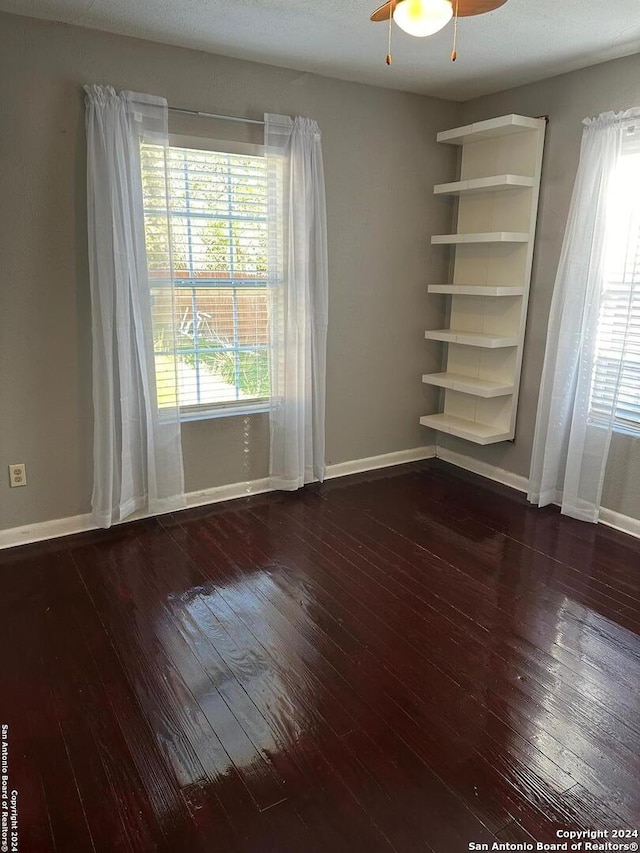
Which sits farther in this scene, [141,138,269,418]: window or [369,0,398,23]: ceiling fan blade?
[141,138,269,418]: window

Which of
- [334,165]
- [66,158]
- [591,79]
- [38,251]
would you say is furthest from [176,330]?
[591,79]

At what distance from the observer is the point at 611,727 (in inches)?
76.8

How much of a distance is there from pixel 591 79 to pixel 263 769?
368 cm

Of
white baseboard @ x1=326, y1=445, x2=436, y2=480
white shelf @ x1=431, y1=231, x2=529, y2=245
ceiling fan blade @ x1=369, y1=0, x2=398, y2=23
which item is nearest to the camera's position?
ceiling fan blade @ x1=369, y1=0, x2=398, y2=23

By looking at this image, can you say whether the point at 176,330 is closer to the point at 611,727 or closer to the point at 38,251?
the point at 38,251

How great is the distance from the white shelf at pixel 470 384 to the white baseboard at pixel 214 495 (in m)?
0.60

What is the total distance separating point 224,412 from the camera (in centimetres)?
357

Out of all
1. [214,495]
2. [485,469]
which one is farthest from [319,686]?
[485,469]

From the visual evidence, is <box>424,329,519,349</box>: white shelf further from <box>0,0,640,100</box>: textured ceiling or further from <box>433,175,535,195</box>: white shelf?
<box>0,0,640,100</box>: textured ceiling

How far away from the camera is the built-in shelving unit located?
3.62m

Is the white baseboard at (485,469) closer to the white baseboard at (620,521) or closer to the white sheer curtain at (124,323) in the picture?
the white baseboard at (620,521)

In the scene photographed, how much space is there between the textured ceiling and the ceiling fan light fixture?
3.29 feet

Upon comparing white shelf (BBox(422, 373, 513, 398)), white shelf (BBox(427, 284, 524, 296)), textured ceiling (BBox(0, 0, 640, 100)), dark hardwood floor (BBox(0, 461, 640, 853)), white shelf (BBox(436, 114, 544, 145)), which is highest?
textured ceiling (BBox(0, 0, 640, 100))

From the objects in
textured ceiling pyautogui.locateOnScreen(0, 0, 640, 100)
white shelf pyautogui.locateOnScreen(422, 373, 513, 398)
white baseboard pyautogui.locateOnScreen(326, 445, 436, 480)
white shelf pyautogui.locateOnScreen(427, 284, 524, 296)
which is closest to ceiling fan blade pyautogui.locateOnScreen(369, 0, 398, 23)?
textured ceiling pyautogui.locateOnScreen(0, 0, 640, 100)
